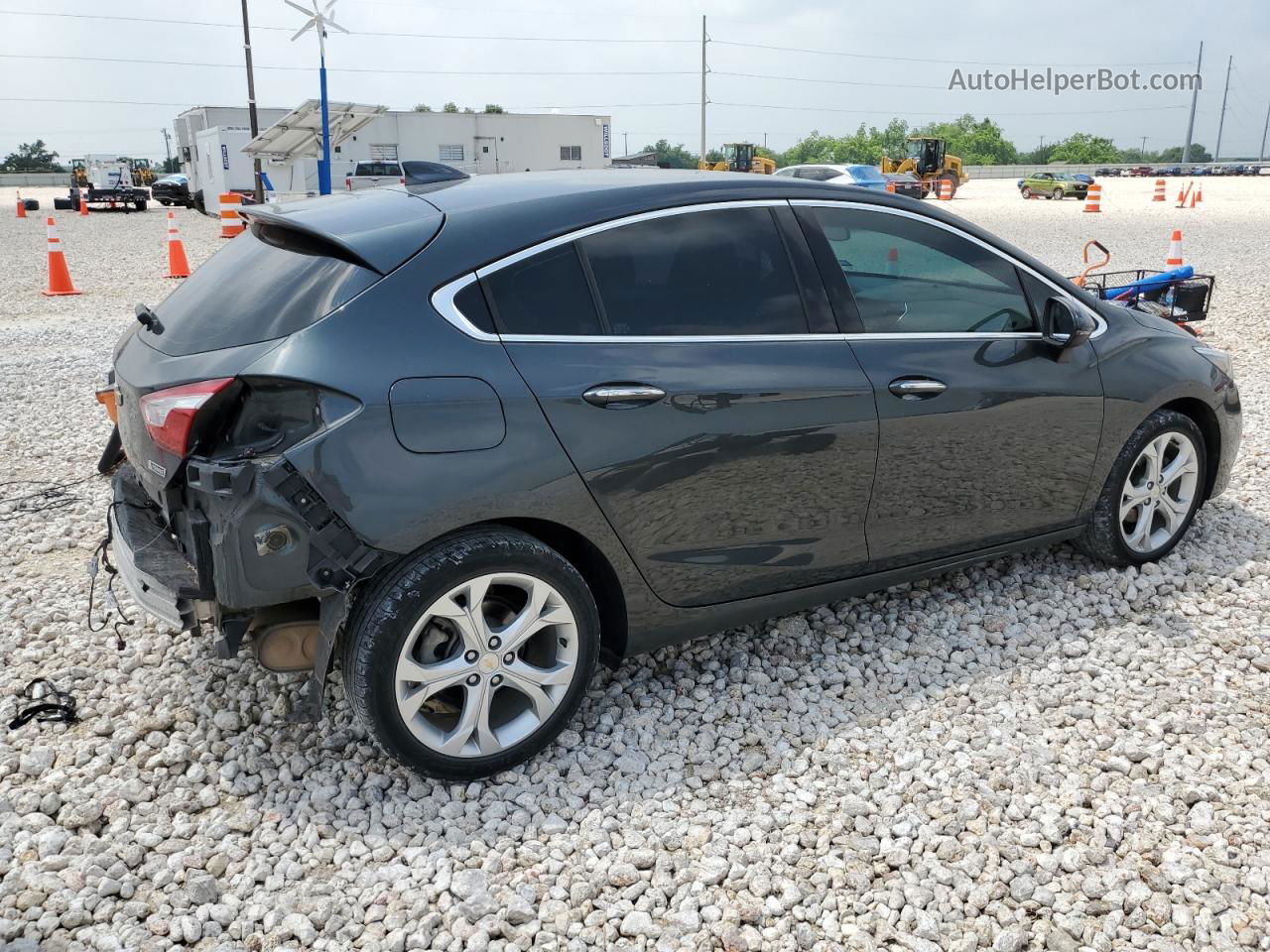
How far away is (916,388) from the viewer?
3.42 metres

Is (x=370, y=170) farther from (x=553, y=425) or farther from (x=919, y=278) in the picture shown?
(x=553, y=425)

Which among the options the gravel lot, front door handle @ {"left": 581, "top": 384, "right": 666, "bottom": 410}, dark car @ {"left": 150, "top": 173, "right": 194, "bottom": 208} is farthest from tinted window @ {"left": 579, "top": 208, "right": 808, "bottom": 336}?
dark car @ {"left": 150, "top": 173, "right": 194, "bottom": 208}

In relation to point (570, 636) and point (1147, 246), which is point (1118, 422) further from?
point (1147, 246)

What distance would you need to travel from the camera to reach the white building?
107ft

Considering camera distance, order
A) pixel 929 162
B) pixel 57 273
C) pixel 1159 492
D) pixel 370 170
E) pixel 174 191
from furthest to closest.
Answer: pixel 929 162 → pixel 174 191 → pixel 370 170 → pixel 57 273 → pixel 1159 492

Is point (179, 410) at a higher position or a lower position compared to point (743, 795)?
higher

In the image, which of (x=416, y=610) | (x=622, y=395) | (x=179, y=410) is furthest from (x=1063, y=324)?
(x=179, y=410)

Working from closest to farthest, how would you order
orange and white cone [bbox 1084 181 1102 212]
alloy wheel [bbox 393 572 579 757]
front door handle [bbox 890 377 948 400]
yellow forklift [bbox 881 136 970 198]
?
alloy wheel [bbox 393 572 579 757] → front door handle [bbox 890 377 948 400] → orange and white cone [bbox 1084 181 1102 212] → yellow forklift [bbox 881 136 970 198]

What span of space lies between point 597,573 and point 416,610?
611 mm

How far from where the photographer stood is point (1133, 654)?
3670 millimetres

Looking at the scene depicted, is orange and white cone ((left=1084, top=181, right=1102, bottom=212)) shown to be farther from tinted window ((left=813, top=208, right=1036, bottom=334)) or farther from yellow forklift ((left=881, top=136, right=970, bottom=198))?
tinted window ((left=813, top=208, right=1036, bottom=334))

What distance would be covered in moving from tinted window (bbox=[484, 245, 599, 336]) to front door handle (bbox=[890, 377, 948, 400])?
1.08 m

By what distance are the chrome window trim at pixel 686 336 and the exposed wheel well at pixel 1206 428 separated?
671 millimetres

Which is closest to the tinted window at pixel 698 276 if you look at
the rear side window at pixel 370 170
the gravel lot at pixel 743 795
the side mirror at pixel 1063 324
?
the side mirror at pixel 1063 324
